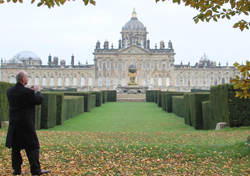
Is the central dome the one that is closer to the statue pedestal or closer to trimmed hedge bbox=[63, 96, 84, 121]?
the statue pedestal

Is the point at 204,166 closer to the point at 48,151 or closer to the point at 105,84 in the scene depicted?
the point at 48,151

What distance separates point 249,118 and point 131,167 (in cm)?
467

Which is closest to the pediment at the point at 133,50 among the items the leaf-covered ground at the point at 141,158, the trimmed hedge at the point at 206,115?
the trimmed hedge at the point at 206,115

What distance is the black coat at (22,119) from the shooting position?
461 centimetres

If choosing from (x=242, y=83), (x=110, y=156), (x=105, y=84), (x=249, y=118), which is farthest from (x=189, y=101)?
(x=105, y=84)

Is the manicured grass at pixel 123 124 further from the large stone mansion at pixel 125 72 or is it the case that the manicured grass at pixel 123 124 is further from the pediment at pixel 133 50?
the pediment at pixel 133 50

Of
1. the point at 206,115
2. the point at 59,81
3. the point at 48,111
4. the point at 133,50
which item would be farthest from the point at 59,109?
the point at 59,81

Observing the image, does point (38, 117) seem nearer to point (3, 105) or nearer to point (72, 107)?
point (3, 105)

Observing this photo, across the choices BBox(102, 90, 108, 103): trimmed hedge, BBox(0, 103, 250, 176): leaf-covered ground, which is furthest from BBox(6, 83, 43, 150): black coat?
BBox(102, 90, 108, 103): trimmed hedge

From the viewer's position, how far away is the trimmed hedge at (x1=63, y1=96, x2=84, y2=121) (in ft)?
43.8

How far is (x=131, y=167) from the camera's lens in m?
5.28

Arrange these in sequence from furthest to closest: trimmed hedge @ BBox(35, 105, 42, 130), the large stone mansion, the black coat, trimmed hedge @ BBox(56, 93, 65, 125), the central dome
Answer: the central dome, the large stone mansion, trimmed hedge @ BBox(56, 93, 65, 125), trimmed hedge @ BBox(35, 105, 42, 130), the black coat

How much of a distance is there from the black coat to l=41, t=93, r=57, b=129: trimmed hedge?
5.93 metres

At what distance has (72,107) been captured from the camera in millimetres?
14492
